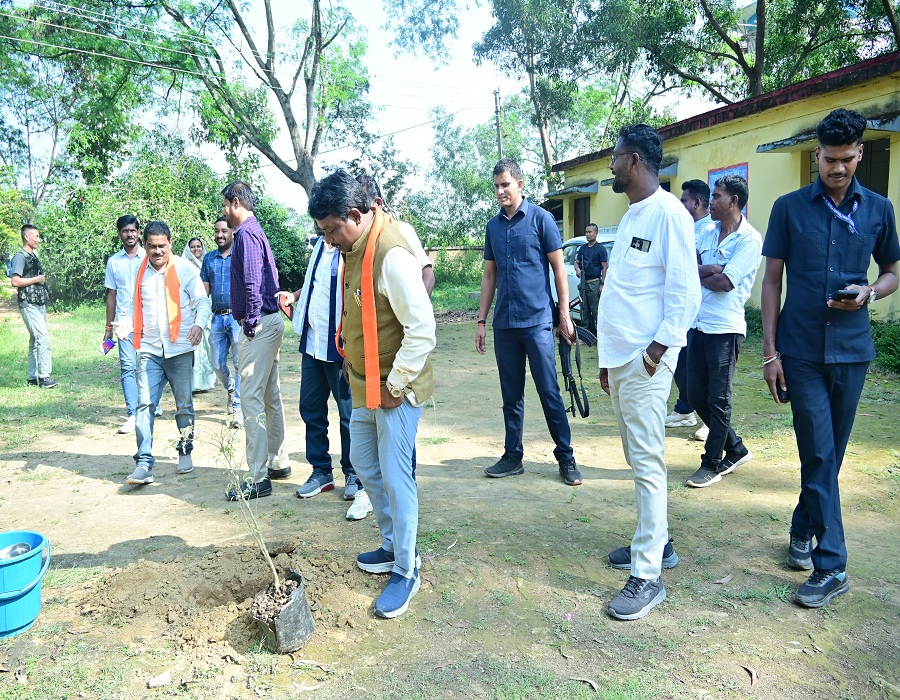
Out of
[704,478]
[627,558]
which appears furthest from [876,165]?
[627,558]

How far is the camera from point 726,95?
21391 millimetres

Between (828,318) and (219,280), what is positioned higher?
(219,280)

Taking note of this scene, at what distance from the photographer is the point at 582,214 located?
20.4 m

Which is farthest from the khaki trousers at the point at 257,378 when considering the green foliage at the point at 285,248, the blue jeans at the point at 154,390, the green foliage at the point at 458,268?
the green foliage at the point at 458,268

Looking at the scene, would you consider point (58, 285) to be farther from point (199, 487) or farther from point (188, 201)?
point (199, 487)

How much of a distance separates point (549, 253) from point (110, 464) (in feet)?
13.6

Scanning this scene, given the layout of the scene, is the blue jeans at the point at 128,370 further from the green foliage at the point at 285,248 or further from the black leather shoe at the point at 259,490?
the green foliage at the point at 285,248

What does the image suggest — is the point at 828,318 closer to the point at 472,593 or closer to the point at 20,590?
the point at 472,593

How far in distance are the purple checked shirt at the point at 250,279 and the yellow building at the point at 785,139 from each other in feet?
21.6

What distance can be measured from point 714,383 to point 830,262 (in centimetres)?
186

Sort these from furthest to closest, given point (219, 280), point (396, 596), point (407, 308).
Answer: point (219, 280) → point (396, 596) → point (407, 308)

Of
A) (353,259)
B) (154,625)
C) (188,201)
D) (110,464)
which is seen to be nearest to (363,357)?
(353,259)

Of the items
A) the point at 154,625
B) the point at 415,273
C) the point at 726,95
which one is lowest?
the point at 154,625

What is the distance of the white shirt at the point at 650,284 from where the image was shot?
3209mm
